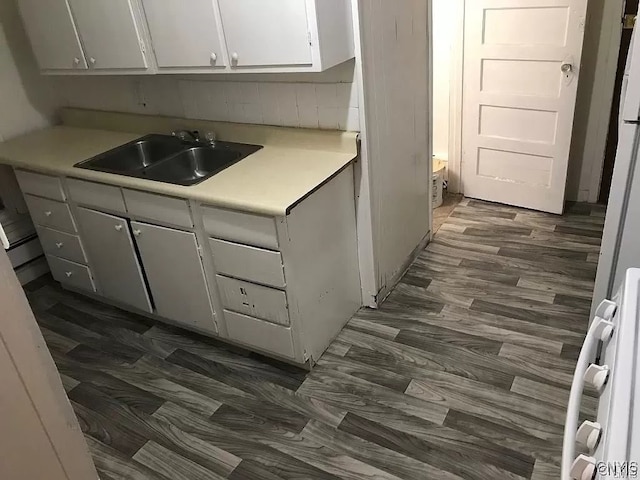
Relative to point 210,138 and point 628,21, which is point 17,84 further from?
point 628,21

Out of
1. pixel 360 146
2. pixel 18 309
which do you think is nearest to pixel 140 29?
pixel 360 146

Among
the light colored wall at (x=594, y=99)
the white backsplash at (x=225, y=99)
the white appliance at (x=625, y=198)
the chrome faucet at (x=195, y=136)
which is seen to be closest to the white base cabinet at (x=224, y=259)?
the white backsplash at (x=225, y=99)

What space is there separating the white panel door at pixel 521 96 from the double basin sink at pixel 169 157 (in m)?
1.74

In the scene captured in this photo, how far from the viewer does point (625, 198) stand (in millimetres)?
1870

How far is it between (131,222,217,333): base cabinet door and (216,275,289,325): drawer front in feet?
0.41

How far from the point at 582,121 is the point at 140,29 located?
2.73m

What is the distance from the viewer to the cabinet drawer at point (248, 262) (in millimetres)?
2096

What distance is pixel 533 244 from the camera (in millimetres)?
3197

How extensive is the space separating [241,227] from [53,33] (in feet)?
5.02

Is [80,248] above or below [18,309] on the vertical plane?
below


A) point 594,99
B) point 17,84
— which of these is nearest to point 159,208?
point 17,84

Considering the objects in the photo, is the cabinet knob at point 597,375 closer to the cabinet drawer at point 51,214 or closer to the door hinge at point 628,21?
the cabinet drawer at point 51,214

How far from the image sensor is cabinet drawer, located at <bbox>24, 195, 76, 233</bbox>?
273cm

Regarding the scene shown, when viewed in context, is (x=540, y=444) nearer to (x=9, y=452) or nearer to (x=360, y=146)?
(x=360, y=146)
